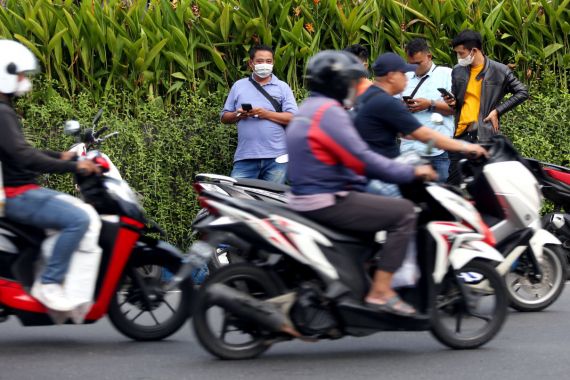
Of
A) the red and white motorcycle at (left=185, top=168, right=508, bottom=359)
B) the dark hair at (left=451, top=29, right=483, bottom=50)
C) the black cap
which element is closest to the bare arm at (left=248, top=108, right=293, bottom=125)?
the dark hair at (left=451, top=29, right=483, bottom=50)

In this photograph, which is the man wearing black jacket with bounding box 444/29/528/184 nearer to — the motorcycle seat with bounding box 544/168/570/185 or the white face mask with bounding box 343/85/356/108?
the motorcycle seat with bounding box 544/168/570/185

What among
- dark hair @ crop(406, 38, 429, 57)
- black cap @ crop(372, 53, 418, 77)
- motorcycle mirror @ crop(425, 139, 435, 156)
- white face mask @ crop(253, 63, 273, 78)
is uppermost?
black cap @ crop(372, 53, 418, 77)

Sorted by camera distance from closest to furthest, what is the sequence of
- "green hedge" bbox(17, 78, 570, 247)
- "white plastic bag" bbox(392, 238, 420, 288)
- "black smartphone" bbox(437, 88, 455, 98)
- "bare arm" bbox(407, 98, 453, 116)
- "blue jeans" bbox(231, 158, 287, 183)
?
1. "white plastic bag" bbox(392, 238, 420, 288)
2. "black smartphone" bbox(437, 88, 455, 98)
3. "bare arm" bbox(407, 98, 453, 116)
4. "blue jeans" bbox(231, 158, 287, 183)
5. "green hedge" bbox(17, 78, 570, 247)

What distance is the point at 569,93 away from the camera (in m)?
13.3

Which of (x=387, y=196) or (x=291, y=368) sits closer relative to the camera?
(x=291, y=368)

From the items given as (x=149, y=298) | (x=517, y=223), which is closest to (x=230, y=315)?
(x=149, y=298)

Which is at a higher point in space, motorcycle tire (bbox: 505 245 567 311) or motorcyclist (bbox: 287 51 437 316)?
motorcyclist (bbox: 287 51 437 316)

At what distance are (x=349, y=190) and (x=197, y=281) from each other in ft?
13.3

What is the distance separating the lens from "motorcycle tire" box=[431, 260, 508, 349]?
26.5ft

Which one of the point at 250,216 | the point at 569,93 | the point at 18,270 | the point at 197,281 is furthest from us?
the point at 569,93

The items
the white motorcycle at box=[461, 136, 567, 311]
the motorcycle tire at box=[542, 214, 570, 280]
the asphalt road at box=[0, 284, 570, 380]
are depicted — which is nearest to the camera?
the asphalt road at box=[0, 284, 570, 380]

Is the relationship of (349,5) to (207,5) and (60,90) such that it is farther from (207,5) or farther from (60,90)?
(60,90)

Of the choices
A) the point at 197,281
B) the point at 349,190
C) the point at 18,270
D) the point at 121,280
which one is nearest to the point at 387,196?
the point at 349,190

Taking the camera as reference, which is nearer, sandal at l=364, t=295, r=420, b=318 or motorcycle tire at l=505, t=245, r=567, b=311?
sandal at l=364, t=295, r=420, b=318
